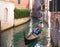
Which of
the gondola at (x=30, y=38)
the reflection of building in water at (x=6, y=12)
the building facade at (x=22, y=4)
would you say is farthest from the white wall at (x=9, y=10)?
the building facade at (x=22, y=4)

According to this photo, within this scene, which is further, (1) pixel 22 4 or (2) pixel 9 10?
(1) pixel 22 4

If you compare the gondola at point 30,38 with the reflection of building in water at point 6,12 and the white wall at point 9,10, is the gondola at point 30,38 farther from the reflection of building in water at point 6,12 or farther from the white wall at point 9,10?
the white wall at point 9,10

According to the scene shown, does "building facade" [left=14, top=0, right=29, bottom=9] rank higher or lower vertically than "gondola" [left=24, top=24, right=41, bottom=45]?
higher

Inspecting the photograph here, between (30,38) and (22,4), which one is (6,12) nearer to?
(30,38)

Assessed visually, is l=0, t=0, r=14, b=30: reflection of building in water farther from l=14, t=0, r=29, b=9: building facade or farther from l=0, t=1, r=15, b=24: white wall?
l=14, t=0, r=29, b=9: building facade

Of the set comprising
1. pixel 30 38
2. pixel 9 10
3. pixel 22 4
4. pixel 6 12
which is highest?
pixel 22 4

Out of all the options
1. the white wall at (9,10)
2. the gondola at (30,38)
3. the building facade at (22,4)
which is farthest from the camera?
the building facade at (22,4)

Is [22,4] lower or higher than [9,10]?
higher

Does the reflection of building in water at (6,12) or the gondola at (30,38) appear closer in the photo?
the gondola at (30,38)

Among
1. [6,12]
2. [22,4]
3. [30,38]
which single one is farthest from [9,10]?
[22,4]

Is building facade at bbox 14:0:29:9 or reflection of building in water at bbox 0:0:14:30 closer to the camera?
reflection of building in water at bbox 0:0:14:30

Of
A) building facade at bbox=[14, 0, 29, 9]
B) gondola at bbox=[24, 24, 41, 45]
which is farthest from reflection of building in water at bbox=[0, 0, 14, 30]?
building facade at bbox=[14, 0, 29, 9]

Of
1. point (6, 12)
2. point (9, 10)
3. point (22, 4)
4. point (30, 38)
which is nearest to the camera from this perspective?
point (30, 38)

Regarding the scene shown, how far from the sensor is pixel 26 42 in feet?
41.8
